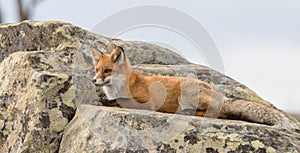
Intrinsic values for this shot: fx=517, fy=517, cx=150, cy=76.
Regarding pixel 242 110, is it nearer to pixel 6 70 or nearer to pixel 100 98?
pixel 100 98

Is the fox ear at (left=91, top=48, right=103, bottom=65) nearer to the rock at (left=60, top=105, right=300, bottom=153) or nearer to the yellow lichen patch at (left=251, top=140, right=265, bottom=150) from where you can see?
the rock at (left=60, top=105, right=300, bottom=153)

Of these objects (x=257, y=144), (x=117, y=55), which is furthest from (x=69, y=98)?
(x=257, y=144)

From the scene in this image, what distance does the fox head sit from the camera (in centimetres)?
1002

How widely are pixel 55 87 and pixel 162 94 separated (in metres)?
2.07

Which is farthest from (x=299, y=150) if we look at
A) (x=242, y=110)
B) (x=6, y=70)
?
(x=6, y=70)

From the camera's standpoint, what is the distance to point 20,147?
912 cm

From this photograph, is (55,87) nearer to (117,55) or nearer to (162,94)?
(117,55)

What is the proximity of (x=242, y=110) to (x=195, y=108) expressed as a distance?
36.2 inches

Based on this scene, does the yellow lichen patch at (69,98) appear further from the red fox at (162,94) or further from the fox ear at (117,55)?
the fox ear at (117,55)

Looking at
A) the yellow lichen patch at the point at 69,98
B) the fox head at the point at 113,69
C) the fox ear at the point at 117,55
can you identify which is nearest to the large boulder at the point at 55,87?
the yellow lichen patch at the point at 69,98

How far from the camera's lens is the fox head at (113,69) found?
1002 centimetres

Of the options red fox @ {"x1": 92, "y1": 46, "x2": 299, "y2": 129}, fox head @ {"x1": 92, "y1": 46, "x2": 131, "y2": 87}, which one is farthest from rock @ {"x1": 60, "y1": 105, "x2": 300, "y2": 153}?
fox head @ {"x1": 92, "y1": 46, "x2": 131, "y2": 87}

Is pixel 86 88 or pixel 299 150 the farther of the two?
pixel 86 88

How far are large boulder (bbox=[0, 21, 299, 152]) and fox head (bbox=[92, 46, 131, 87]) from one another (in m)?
0.38
